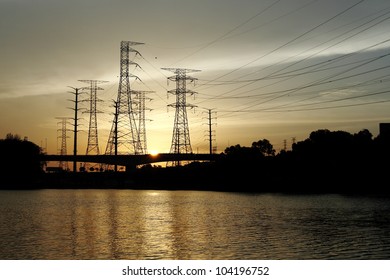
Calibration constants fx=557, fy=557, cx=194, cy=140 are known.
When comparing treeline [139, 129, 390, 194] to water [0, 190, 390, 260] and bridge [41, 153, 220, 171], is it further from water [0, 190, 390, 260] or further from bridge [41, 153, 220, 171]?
water [0, 190, 390, 260]

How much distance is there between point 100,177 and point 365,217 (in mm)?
86940

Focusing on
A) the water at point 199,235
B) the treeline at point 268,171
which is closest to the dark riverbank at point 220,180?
the treeline at point 268,171

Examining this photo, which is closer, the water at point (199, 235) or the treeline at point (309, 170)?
the water at point (199, 235)

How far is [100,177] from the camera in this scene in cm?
12925

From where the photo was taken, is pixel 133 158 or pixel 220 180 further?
pixel 220 180

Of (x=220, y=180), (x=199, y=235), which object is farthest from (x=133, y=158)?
(x=199, y=235)

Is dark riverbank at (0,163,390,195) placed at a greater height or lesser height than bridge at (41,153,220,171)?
lesser

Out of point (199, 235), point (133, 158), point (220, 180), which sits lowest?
point (199, 235)

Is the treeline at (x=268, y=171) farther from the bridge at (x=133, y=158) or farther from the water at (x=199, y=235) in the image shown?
the water at (x=199, y=235)

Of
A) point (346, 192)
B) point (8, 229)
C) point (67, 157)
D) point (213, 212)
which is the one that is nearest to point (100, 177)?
point (67, 157)

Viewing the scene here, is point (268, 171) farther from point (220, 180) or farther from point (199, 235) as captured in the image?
point (199, 235)

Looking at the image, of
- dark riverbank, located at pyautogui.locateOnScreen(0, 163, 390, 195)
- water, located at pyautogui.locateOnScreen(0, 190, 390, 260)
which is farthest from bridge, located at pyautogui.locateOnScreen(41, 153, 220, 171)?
water, located at pyautogui.locateOnScreen(0, 190, 390, 260)

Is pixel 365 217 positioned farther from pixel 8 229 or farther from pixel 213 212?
pixel 8 229

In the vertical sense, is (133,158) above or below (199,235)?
above
